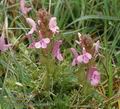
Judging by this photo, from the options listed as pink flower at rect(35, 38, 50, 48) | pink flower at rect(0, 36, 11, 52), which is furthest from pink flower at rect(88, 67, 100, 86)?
pink flower at rect(0, 36, 11, 52)

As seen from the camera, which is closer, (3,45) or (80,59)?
(80,59)

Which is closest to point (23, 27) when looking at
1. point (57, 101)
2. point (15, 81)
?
point (15, 81)

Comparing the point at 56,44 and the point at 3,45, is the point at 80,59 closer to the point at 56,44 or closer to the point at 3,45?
the point at 56,44

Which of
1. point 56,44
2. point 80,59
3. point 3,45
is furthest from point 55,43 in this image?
point 3,45

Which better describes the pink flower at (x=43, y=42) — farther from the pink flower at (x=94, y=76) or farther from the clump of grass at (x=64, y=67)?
the pink flower at (x=94, y=76)

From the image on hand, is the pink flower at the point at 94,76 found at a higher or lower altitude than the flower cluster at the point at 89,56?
lower

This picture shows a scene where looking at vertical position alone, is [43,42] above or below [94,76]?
above

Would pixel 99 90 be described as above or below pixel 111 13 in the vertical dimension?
below

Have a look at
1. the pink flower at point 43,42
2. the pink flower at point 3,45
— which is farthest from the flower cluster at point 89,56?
the pink flower at point 3,45

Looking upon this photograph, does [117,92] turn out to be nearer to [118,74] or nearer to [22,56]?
[118,74]
